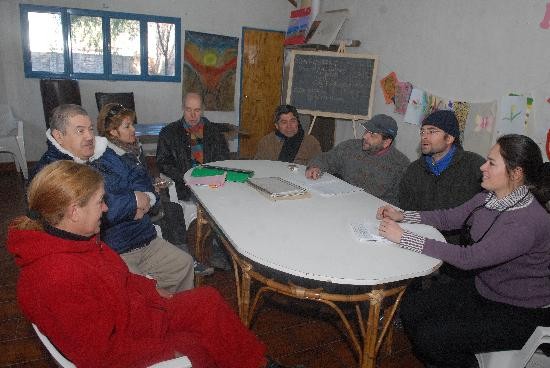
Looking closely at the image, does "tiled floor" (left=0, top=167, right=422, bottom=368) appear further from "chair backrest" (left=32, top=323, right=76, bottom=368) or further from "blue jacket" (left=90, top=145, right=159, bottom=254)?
"chair backrest" (left=32, top=323, right=76, bottom=368)

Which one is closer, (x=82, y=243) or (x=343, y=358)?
(x=82, y=243)

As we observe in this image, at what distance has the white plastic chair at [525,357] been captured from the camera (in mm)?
1530

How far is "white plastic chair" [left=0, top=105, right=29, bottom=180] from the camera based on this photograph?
4.82 metres

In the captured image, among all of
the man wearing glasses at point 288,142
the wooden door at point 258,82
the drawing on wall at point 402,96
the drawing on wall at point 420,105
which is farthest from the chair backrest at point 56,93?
the drawing on wall at point 420,105

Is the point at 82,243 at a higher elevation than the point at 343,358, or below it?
higher

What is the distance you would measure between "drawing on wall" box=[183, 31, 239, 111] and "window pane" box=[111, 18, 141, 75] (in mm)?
731

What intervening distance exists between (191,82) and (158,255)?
467cm

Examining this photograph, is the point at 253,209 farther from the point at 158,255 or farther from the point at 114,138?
the point at 114,138

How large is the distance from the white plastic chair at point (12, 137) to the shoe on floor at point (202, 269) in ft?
10.7

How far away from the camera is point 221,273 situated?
3117mm

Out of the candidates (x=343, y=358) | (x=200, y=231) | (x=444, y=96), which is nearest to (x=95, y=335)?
(x=343, y=358)

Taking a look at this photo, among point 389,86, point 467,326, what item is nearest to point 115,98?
point 389,86

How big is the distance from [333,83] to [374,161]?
1716 mm

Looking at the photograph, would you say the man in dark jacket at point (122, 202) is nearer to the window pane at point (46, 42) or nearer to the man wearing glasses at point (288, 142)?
the man wearing glasses at point (288, 142)
